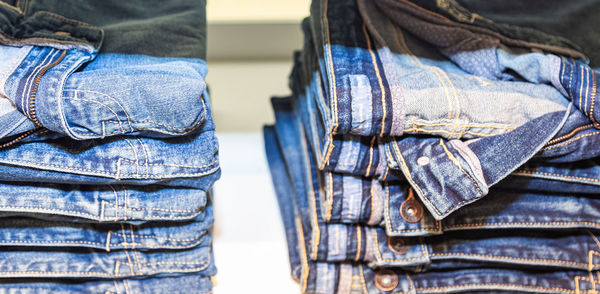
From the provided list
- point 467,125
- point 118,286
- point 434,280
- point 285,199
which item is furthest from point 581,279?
point 118,286

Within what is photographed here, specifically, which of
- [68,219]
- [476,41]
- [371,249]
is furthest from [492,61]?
[68,219]

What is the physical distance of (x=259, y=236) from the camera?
69 cm

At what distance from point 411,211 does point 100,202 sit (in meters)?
0.35

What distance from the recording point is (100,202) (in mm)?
500

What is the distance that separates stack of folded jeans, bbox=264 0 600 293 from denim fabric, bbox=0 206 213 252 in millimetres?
166

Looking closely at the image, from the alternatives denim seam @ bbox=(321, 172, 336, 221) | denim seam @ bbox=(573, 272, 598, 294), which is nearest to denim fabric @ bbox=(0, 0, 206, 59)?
denim seam @ bbox=(321, 172, 336, 221)

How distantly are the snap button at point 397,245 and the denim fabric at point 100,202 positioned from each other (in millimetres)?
235

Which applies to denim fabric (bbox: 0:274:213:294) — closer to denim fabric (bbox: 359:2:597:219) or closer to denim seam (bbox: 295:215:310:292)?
denim seam (bbox: 295:215:310:292)

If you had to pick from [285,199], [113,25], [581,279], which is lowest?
[581,279]

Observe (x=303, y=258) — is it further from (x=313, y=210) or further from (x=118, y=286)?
(x=118, y=286)

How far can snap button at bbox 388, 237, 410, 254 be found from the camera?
56 centimetres

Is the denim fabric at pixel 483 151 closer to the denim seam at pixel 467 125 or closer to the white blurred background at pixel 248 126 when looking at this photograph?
the denim seam at pixel 467 125

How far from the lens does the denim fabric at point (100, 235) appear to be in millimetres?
532

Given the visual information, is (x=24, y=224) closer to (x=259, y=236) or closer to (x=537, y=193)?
(x=259, y=236)
